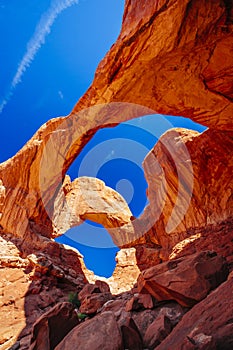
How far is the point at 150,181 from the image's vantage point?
916 inches

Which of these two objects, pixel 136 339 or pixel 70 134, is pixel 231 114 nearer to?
pixel 70 134

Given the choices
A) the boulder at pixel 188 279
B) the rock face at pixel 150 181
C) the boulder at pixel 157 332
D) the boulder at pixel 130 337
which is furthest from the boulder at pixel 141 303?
the boulder at pixel 130 337

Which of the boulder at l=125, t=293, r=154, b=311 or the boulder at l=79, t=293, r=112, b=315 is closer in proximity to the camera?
the boulder at l=125, t=293, r=154, b=311

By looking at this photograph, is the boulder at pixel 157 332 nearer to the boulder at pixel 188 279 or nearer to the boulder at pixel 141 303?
the boulder at pixel 188 279

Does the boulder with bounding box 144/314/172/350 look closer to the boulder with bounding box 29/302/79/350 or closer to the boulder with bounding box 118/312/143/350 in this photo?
the boulder with bounding box 118/312/143/350

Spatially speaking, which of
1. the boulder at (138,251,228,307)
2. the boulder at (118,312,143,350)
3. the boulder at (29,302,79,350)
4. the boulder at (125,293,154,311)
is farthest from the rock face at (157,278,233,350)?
the boulder at (29,302,79,350)

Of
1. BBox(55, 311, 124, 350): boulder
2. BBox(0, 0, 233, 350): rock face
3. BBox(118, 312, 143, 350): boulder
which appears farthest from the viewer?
BBox(0, 0, 233, 350): rock face

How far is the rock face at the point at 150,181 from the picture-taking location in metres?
4.36

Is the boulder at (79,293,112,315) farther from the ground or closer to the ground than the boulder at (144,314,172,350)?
farther from the ground

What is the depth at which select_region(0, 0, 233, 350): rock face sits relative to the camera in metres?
4.36

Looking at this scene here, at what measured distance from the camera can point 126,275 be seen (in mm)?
19484

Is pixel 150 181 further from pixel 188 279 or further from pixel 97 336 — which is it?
pixel 97 336

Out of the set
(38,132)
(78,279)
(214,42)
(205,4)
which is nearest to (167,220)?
(78,279)

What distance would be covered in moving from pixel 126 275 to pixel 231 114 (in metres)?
14.5
